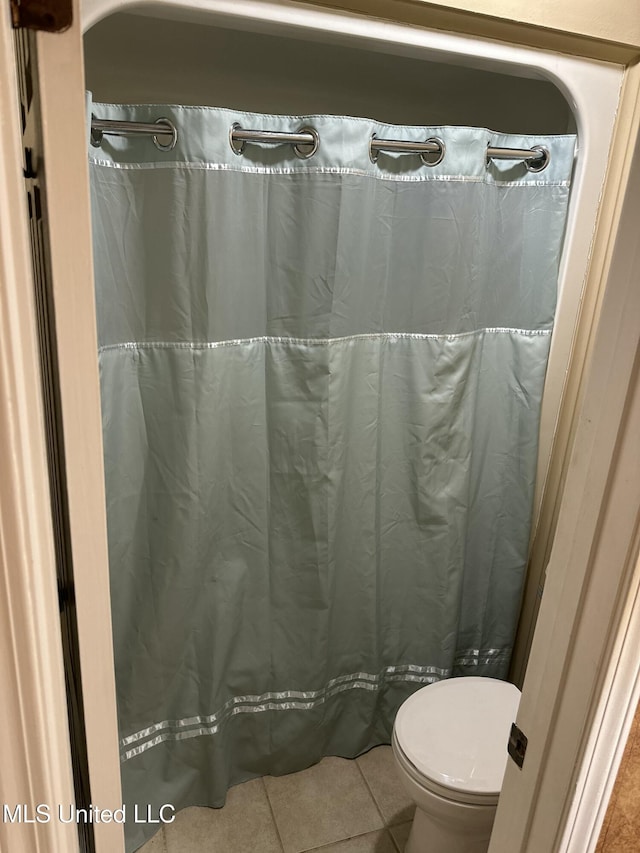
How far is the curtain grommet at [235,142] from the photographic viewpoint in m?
1.35

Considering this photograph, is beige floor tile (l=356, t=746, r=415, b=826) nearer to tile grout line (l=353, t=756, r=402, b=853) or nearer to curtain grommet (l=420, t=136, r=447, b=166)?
tile grout line (l=353, t=756, r=402, b=853)

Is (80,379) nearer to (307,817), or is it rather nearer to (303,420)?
(303,420)

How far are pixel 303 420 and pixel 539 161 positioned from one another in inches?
34.8

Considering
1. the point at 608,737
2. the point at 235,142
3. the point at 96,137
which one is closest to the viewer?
the point at 608,737

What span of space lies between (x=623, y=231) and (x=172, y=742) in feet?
5.28

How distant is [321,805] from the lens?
1.76 meters

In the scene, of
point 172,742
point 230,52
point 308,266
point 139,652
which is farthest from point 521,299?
point 172,742

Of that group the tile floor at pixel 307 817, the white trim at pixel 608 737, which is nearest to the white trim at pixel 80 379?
A: the white trim at pixel 608 737

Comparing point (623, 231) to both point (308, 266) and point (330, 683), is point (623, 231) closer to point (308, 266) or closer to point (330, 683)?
point (308, 266)

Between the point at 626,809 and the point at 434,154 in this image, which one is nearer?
the point at 626,809

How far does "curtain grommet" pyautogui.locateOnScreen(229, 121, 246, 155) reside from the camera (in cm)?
135

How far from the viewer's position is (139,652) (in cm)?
159

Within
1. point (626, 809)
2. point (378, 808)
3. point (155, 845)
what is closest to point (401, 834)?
point (378, 808)

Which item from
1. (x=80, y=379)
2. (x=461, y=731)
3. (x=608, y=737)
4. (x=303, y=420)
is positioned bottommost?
(x=461, y=731)
